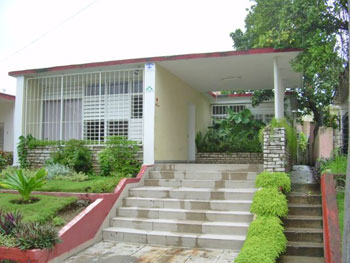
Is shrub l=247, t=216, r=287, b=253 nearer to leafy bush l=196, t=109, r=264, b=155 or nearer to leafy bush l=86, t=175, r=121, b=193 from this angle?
leafy bush l=86, t=175, r=121, b=193

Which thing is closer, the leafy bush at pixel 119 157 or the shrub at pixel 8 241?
the shrub at pixel 8 241

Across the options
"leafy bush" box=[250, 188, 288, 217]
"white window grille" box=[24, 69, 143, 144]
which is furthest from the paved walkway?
"white window grille" box=[24, 69, 143, 144]

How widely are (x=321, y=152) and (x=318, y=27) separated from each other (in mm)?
6109

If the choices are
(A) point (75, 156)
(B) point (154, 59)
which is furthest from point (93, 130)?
(B) point (154, 59)

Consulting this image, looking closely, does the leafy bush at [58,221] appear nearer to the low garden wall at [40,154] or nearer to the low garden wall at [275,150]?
the low garden wall at [40,154]

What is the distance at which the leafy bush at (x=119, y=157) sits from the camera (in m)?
9.61

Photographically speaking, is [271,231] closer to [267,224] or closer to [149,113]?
[267,224]

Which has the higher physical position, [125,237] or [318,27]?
[318,27]

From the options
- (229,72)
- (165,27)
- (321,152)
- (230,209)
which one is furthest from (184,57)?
(321,152)

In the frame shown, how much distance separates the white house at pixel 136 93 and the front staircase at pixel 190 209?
1.50 metres

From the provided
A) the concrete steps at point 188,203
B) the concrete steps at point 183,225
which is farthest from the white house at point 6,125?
the concrete steps at point 183,225

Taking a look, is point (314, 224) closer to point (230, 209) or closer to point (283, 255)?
point (283, 255)

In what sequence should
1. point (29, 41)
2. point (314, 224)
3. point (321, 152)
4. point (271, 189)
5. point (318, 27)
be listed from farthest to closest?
point (321, 152) → point (29, 41) → point (318, 27) → point (271, 189) → point (314, 224)

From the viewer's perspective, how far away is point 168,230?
6988mm
